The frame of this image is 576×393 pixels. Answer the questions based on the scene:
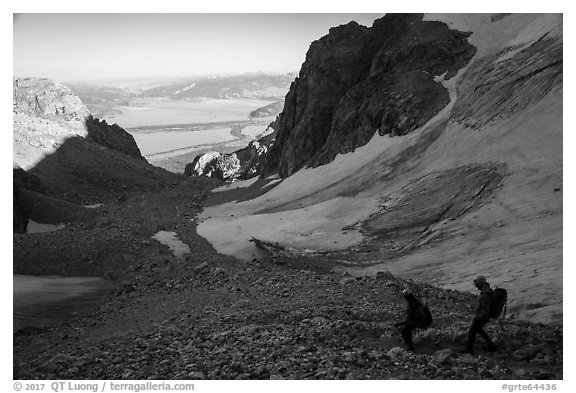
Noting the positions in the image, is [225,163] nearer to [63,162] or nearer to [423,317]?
[63,162]

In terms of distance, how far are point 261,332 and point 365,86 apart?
119ft

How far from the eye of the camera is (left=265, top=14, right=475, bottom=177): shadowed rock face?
122ft

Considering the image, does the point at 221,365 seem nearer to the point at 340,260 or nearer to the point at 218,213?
the point at 340,260

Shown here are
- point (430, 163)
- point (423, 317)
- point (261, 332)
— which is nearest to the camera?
point (423, 317)

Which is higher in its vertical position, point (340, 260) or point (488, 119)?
point (488, 119)

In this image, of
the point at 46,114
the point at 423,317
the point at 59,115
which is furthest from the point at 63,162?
the point at 423,317

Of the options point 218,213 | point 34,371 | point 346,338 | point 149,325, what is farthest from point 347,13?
point 218,213

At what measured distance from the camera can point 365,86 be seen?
43.6 meters

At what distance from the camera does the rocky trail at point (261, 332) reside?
8.94 m

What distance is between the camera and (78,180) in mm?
52812

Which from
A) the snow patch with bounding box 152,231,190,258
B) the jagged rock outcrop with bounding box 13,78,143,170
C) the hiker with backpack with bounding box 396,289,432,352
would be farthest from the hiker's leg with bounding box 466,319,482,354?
the jagged rock outcrop with bounding box 13,78,143,170

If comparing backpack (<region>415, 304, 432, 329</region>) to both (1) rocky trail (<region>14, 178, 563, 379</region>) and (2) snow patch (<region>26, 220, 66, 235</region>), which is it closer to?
(1) rocky trail (<region>14, 178, 563, 379</region>)

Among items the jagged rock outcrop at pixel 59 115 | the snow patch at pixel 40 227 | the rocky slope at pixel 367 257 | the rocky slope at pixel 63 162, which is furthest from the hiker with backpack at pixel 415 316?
the jagged rock outcrop at pixel 59 115

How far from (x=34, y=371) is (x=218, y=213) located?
95.2ft
